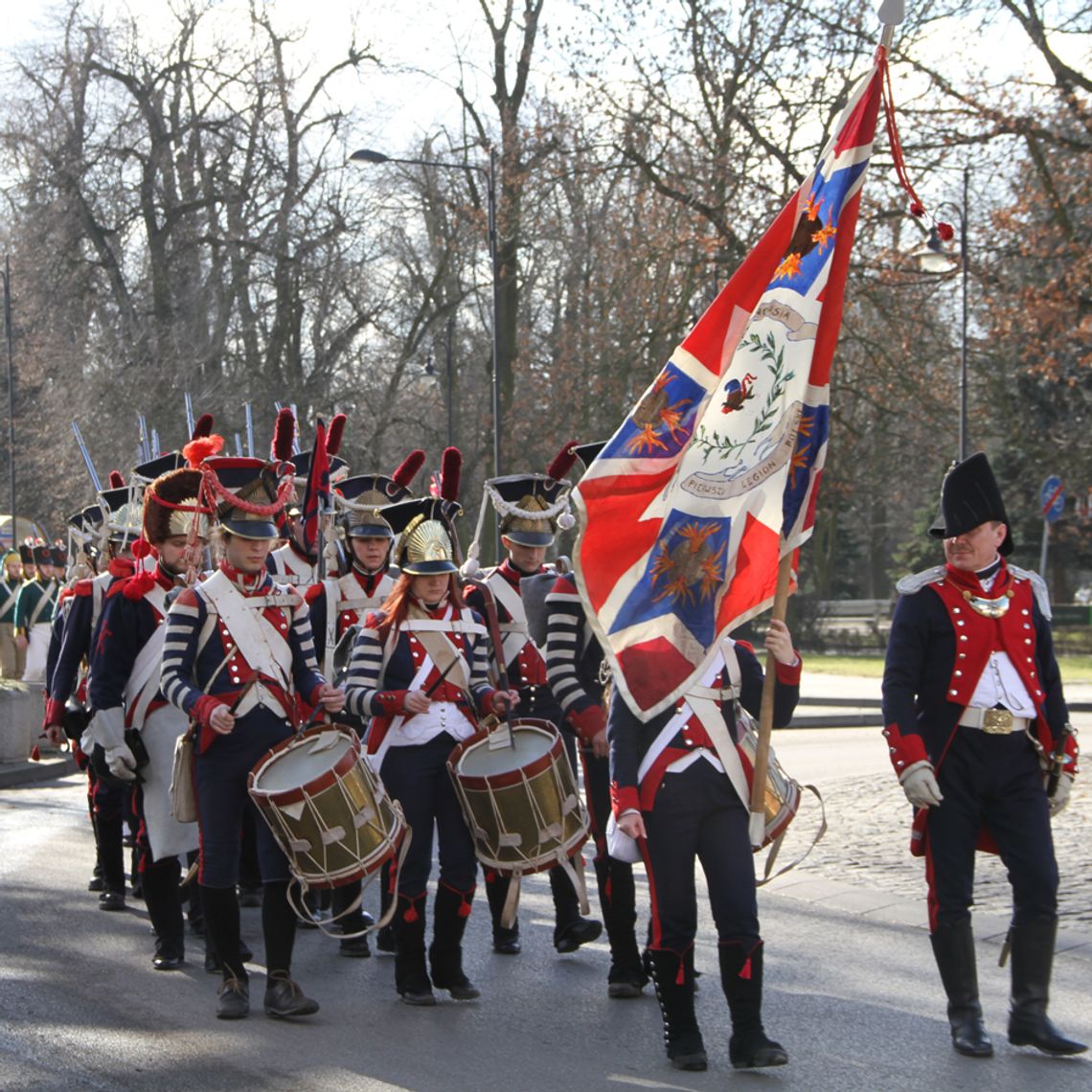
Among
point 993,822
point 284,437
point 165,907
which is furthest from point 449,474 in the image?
point 993,822

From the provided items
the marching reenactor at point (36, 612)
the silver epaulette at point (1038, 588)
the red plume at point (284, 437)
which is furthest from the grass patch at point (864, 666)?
the silver epaulette at point (1038, 588)

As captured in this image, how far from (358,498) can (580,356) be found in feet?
76.6

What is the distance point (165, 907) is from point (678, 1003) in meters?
2.83

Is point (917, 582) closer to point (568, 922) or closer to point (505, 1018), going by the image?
point (505, 1018)

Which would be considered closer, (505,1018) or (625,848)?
(625,848)

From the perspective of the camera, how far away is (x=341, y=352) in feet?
131

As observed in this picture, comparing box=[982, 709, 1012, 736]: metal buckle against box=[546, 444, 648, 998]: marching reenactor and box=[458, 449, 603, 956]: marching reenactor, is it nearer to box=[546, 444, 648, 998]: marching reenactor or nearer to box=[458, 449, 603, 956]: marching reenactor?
box=[546, 444, 648, 998]: marching reenactor

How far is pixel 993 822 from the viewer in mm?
6156

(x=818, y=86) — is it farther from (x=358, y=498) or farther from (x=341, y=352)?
(x=341, y=352)

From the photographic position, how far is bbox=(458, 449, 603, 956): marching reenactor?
313 inches

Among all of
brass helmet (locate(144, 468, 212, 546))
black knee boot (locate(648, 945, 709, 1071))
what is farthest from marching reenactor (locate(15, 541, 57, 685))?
black knee boot (locate(648, 945, 709, 1071))

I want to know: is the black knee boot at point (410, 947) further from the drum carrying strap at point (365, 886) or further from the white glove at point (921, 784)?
the white glove at point (921, 784)

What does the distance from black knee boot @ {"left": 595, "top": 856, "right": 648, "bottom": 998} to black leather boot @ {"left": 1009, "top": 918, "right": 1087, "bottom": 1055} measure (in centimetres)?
164

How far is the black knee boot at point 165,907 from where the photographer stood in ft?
25.4
